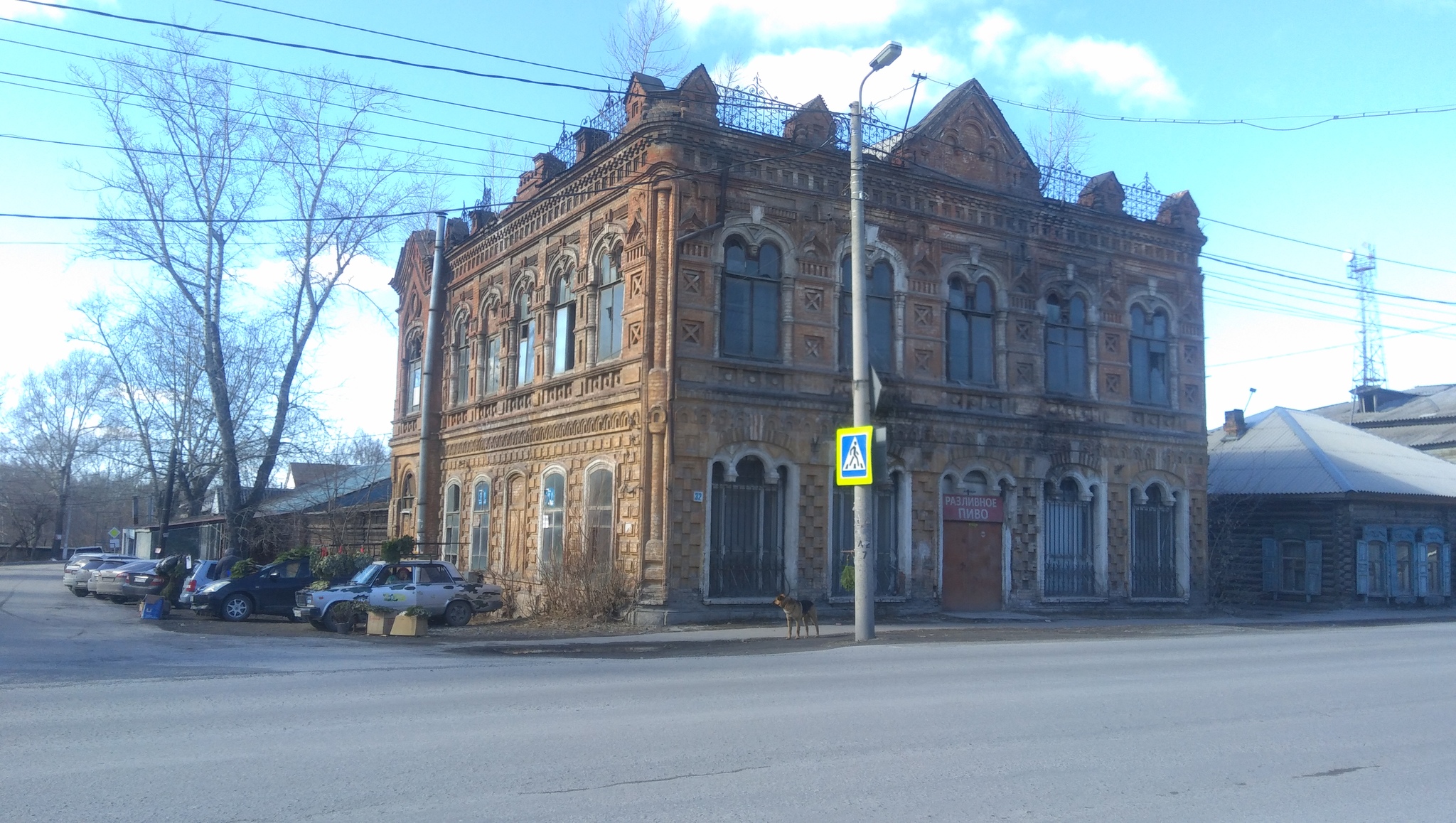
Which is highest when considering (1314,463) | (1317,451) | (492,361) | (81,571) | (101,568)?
(492,361)

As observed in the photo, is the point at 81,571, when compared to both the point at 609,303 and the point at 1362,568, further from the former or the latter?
the point at 1362,568

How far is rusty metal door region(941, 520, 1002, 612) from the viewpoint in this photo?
24203 millimetres

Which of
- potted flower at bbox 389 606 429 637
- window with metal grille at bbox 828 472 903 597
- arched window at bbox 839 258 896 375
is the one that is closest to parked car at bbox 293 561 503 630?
potted flower at bbox 389 606 429 637

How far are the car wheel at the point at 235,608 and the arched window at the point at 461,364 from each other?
833 cm

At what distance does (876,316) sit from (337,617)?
1267 centimetres

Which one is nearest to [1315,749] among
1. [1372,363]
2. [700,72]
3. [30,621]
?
[700,72]

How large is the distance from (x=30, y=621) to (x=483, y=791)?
20.6 m

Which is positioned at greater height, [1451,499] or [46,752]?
[1451,499]

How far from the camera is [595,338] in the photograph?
23.7 m

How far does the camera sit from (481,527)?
28.6 m

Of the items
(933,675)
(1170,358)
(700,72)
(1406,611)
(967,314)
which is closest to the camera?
(933,675)

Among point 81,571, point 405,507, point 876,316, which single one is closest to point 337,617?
point 405,507

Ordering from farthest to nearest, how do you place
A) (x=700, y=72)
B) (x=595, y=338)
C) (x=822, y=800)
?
1. (x=595, y=338)
2. (x=700, y=72)
3. (x=822, y=800)

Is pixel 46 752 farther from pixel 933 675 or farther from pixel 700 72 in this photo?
pixel 700 72
